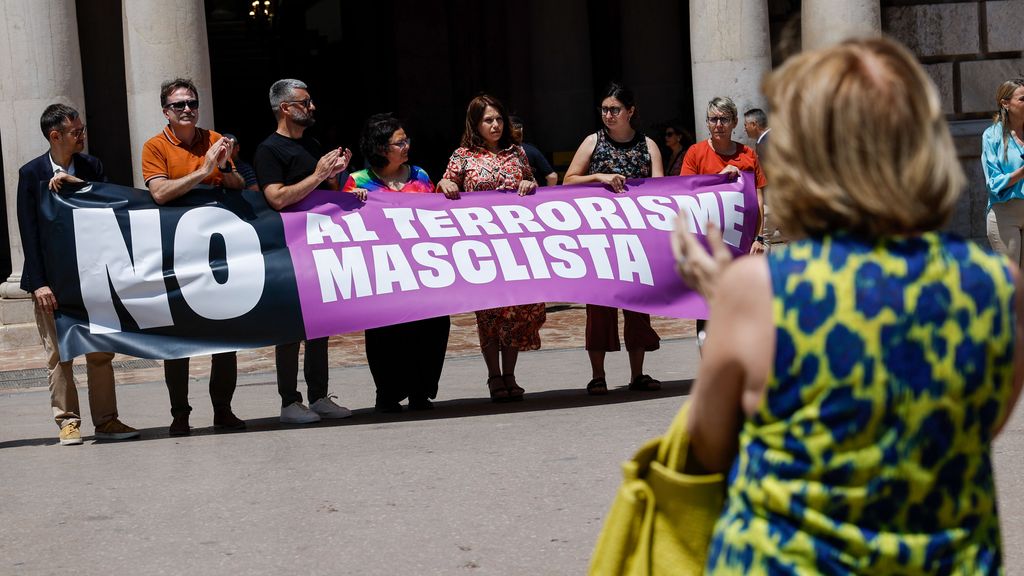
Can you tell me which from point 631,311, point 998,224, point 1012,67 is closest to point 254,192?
point 631,311

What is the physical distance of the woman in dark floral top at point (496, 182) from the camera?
359 inches

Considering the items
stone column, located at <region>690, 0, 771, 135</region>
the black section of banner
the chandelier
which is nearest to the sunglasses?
the black section of banner

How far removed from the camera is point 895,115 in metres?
2.16

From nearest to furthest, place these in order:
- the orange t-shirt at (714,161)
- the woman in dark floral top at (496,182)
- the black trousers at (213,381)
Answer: the black trousers at (213,381) → the woman in dark floral top at (496,182) → the orange t-shirt at (714,161)

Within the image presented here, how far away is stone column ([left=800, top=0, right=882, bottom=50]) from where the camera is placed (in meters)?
15.2

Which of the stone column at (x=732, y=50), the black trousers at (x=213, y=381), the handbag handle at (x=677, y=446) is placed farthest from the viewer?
the stone column at (x=732, y=50)

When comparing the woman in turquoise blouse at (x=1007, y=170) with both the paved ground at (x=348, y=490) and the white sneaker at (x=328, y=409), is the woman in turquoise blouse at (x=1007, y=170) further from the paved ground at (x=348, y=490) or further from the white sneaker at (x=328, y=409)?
the white sneaker at (x=328, y=409)

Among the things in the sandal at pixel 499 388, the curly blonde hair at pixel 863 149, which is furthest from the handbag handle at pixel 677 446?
the sandal at pixel 499 388

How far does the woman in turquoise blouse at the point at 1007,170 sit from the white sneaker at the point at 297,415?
488 cm

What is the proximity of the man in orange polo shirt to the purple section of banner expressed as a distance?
0.59 metres

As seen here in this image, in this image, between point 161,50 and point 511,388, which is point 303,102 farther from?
point 161,50

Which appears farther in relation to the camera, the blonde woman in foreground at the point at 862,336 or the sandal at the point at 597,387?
the sandal at the point at 597,387

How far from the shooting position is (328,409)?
29.4ft

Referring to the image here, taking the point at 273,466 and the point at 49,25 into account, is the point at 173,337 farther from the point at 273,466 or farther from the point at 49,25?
the point at 49,25
